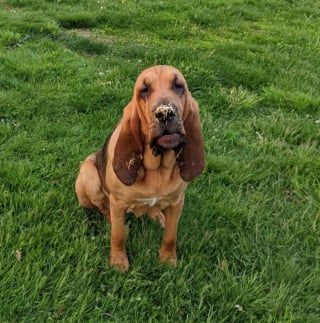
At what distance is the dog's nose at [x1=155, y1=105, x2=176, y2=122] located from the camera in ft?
8.86

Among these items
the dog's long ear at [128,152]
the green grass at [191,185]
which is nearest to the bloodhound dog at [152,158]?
the dog's long ear at [128,152]

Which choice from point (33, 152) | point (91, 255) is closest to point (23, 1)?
point (33, 152)

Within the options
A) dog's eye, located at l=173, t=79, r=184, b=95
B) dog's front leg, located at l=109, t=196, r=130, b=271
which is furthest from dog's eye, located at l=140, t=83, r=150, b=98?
dog's front leg, located at l=109, t=196, r=130, b=271

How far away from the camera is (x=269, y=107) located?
19.3 feet

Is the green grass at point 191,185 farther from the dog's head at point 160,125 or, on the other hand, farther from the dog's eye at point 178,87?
the dog's eye at point 178,87

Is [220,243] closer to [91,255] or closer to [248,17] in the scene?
[91,255]

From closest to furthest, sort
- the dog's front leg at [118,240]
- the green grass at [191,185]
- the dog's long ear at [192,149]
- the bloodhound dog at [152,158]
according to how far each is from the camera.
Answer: the bloodhound dog at [152,158] < the dog's long ear at [192,149] < the green grass at [191,185] < the dog's front leg at [118,240]

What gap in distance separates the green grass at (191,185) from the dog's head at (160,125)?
797 millimetres

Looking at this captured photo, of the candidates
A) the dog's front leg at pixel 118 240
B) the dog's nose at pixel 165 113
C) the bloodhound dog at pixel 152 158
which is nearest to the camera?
the dog's nose at pixel 165 113

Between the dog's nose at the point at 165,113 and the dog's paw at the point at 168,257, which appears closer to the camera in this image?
the dog's nose at the point at 165,113

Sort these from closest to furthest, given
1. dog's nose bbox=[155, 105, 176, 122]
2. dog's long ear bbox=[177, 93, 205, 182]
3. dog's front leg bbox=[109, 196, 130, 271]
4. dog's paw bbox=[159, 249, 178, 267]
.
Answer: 1. dog's nose bbox=[155, 105, 176, 122]
2. dog's long ear bbox=[177, 93, 205, 182]
3. dog's front leg bbox=[109, 196, 130, 271]
4. dog's paw bbox=[159, 249, 178, 267]

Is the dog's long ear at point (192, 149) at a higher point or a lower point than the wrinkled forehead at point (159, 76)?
lower

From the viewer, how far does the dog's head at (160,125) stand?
276cm

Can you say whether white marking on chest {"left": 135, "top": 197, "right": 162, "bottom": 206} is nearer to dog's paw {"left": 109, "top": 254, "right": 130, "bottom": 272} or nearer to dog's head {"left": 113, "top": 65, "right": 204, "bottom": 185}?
dog's head {"left": 113, "top": 65, "right": 204, "bottom": 185}
